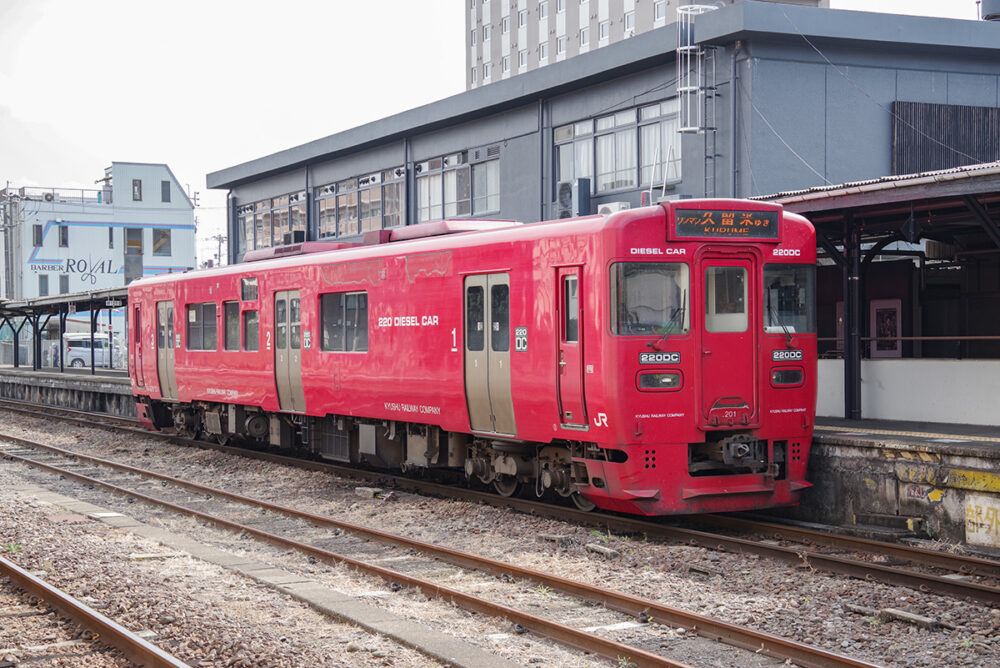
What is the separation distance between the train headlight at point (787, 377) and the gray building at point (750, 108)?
10.1 metres

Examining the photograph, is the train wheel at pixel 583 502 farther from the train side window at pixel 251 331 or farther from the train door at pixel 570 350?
the train side window at pixel 251 331

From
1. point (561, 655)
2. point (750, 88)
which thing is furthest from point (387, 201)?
point (561, 655)

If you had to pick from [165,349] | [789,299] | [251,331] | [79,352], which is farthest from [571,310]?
[79,352]

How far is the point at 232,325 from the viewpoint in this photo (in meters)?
18.4

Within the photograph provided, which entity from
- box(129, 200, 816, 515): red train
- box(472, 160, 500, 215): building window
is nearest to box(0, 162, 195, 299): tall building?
box(472, 160, 500, 215): building window

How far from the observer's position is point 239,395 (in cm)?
1830

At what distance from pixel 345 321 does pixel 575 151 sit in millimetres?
10763

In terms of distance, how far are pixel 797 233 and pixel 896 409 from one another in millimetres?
4168

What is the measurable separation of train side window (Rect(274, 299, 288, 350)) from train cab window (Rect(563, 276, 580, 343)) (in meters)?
6.63

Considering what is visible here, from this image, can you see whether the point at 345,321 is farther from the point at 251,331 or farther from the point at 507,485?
the point at 507,485

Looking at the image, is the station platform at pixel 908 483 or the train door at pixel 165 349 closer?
the station platform at pixel 908 483

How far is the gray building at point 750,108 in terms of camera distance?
21.2 meters

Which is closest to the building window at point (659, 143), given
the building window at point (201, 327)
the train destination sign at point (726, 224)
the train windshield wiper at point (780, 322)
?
the building window at point (201, 327)

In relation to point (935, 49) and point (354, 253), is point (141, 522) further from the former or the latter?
point (935, 49)
